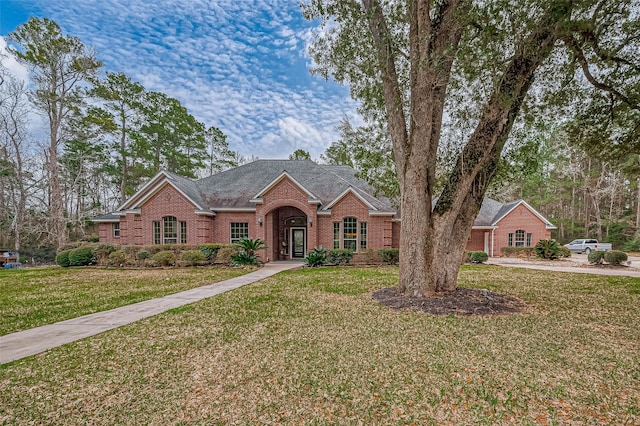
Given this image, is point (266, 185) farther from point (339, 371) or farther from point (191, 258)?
point (339, 371)

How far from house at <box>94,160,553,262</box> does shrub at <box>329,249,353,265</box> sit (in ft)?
6.47

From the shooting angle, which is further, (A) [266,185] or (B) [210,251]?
(A) [266,185]

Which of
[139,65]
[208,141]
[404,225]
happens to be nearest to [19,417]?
[404,225]

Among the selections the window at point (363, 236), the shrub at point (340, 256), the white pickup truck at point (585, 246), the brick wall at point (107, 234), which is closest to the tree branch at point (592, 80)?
the shrub at point (340, 256)

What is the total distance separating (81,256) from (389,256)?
668 inches

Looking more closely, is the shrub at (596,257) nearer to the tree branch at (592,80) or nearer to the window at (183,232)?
the tree branch at (592,80)

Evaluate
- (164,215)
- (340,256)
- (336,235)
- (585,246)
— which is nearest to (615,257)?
(585,246)

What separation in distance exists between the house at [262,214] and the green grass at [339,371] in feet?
38.1

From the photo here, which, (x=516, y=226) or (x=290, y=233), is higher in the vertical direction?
(x=516, y=226)

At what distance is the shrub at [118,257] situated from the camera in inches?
622

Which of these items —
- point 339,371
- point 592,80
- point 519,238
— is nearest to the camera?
point 339,371

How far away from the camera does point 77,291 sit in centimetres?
945

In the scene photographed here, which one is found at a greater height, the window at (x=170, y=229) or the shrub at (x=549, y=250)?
the window at (x=170, y=229)

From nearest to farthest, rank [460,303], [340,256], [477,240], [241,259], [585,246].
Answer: [460,303] < [241,259] < [340,256] < [477,240] < [585,246]
